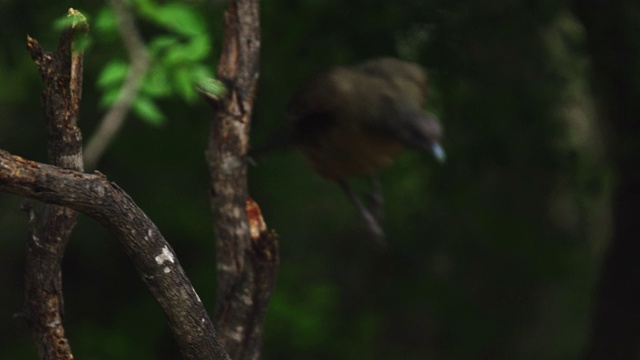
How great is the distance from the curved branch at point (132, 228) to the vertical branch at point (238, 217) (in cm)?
95

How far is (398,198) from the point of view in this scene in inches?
331

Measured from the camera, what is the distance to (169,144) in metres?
7.75

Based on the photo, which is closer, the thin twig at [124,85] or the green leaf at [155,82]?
the thin twig at [124,85]

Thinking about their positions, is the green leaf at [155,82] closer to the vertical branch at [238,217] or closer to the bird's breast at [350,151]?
the vertical branch at [238,217]

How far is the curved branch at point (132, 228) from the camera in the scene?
2629 millimetres

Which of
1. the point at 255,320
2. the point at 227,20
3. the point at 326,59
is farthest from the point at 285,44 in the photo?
the point at 255,320

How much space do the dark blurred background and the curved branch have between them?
119 inches

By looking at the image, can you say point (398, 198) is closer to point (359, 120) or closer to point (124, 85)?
point (359, 120)

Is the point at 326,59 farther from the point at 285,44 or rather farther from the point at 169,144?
the point at 169,144

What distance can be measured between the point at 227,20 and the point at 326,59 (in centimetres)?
222

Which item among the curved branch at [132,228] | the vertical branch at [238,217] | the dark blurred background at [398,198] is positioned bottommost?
the curved branch at [132,228]

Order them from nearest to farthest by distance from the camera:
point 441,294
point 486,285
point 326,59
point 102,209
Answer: point 102,209 < point 326,59 < point 441,294 < point 486,285

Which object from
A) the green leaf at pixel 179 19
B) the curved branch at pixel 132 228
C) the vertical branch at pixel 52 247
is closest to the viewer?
the curved branch at pixel 132 228

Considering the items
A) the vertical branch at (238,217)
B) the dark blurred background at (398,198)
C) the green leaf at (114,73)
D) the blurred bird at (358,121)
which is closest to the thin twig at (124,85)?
the green leaf at (114,73)
